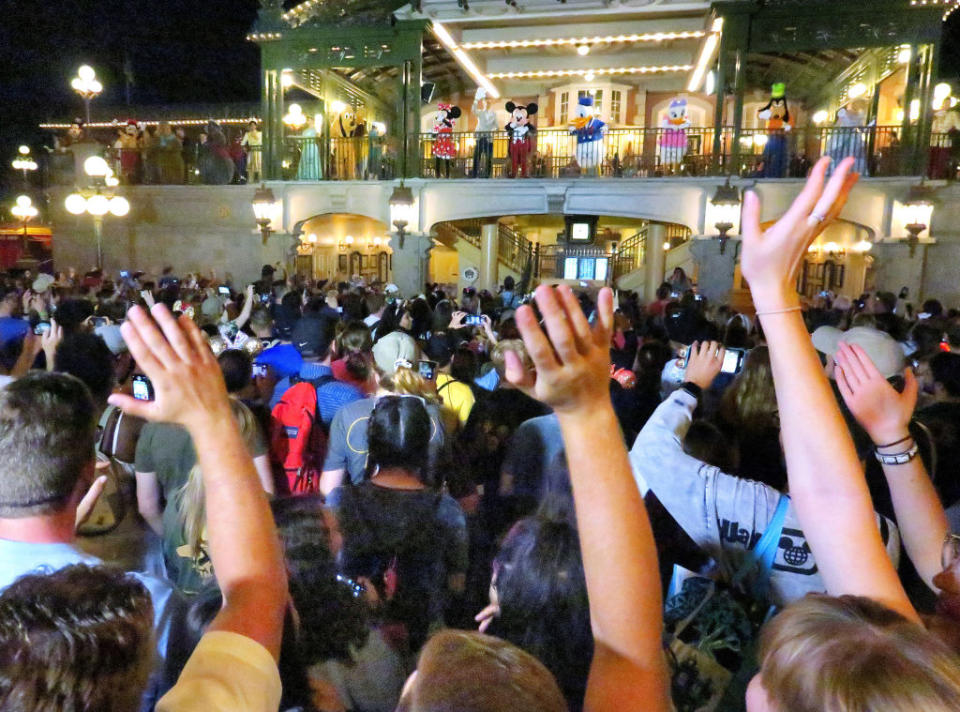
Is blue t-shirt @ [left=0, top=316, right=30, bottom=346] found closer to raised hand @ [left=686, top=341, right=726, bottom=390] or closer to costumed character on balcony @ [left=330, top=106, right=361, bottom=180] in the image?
raised hand @ [left=686, top=341, right=726, bottom=390]

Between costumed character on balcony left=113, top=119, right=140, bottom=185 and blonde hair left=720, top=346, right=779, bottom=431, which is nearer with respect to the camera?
blonde hair left=720, top=346, right=779, bottom=431

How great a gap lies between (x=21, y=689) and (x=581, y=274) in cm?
1916

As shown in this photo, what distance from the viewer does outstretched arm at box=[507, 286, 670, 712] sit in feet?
4.37

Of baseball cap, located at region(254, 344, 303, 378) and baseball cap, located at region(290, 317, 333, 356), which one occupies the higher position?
baseball cap, located at region(290, 317, 333, 356)

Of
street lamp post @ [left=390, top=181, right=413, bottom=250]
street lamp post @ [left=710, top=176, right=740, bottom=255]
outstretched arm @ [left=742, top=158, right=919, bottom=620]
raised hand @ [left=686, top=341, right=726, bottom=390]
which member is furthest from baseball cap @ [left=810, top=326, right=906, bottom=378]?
street lamp post @ [left=390, top=181, right=413, bottom=250]

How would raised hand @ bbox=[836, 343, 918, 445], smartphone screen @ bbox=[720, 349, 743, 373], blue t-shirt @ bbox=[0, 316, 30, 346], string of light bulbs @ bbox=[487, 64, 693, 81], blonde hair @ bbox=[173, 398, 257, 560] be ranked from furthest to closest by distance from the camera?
string of light bulbs @ bbox=[487, 64, 693, 81]
blue t-shirt @ bbox=[0, 316, 30, 346]
smartphone screen @ bbox=[720, 349, 743, 373]
blonde hair @ bbox=[173, 398, 257, 560]
raised hand @ bbox=[836, 343, 918, 445]

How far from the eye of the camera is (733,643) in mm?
1938

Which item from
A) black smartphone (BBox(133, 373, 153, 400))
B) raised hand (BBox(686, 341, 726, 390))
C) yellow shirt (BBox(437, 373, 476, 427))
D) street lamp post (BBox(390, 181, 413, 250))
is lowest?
yellow shirt (BBox(437, 373, 476, 427))

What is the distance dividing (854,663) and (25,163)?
35.2m

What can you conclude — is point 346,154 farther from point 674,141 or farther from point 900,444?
point 900,444

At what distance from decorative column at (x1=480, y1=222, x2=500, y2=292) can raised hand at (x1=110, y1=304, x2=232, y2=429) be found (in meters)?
17.1

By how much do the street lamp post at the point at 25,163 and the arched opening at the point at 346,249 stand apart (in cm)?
1651

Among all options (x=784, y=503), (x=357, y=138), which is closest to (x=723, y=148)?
(x=357, y=138)

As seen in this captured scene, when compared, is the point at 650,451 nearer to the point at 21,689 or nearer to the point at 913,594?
→ the point at 913,594
